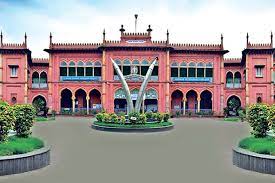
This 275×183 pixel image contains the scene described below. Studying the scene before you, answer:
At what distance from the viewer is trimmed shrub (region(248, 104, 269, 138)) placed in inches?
510

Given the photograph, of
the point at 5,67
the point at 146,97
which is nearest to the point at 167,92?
the point at 146,97

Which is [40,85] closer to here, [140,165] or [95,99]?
[95,99]

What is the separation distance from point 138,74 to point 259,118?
26807mm

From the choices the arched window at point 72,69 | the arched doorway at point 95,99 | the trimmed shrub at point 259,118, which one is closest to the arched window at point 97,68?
the arched doorway at point 95,99

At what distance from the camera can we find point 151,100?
4041 cm

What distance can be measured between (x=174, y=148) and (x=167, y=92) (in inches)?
952

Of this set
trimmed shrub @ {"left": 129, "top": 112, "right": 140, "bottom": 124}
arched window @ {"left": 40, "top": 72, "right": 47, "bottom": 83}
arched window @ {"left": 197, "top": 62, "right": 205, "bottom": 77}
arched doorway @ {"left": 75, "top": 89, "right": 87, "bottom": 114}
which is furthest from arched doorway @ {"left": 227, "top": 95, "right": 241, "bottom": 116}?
arched window @ {"left": 40, "top": 72, "right": 47, "bottom": 83}

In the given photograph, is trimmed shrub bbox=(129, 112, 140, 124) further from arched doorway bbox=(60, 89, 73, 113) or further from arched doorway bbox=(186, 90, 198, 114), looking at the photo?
arched doorway bbox=(60, 89, 73, 113)

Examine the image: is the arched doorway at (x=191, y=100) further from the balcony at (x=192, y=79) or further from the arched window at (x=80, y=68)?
the arched window at (x=80, y=68)

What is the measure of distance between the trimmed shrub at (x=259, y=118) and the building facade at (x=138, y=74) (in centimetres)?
2535

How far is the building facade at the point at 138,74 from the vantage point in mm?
38875

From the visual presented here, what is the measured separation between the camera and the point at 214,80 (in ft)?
131

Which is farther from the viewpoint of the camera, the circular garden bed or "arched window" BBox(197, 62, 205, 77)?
"arched window" BBox(197, 62, 205, 77)

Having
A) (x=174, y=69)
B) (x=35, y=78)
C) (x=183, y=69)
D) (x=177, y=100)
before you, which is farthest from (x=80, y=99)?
(x=183, y=69)
